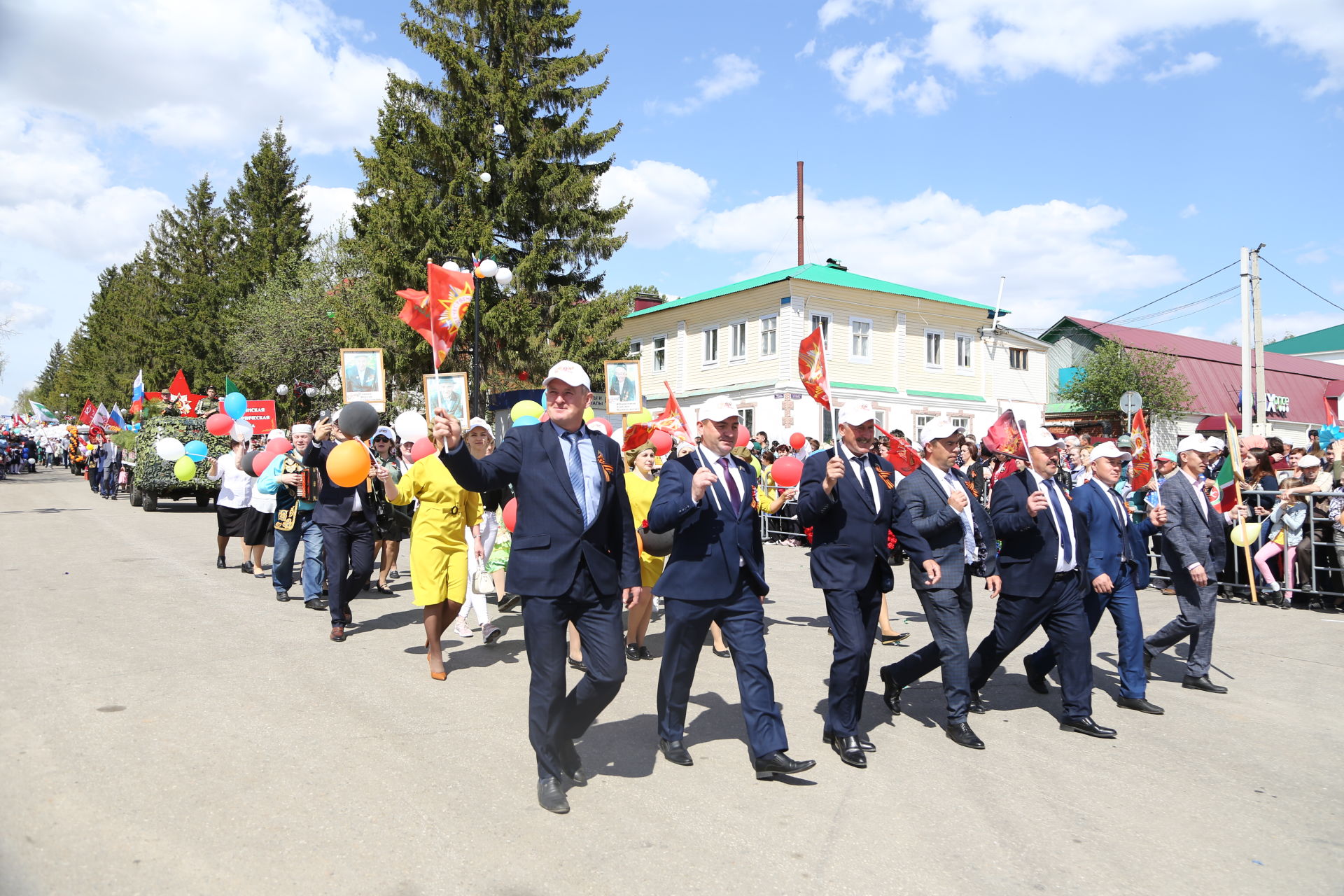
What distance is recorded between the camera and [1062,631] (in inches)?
234

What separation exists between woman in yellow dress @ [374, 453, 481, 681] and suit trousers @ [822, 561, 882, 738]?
3.10 m

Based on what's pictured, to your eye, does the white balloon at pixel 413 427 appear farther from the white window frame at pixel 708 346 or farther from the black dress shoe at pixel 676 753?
the white window frame at pixel 708 346

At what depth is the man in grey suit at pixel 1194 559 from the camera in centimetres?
692

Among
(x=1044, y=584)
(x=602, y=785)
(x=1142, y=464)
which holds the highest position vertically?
(x=1142, y=464)

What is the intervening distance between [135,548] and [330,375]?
1118 inches

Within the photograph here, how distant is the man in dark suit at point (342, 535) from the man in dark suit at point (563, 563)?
13.8ft

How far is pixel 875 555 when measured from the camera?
209 inches

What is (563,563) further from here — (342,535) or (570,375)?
(342,535)

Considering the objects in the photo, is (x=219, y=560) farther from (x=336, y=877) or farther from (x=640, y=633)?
(x=336, y=877)

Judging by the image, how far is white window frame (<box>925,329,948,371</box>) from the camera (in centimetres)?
3647

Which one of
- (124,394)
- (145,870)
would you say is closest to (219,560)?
(145,870)

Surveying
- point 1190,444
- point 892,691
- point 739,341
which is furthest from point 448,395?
point 739,341

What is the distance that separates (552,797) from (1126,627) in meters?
4.32

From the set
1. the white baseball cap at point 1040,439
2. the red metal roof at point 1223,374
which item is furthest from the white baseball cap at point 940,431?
the red metal roof at point 1223,374
